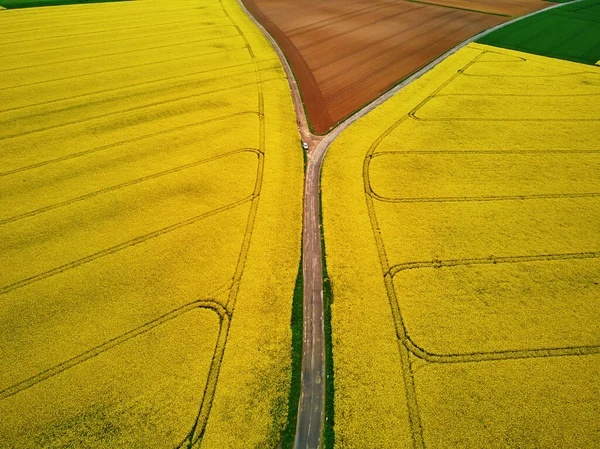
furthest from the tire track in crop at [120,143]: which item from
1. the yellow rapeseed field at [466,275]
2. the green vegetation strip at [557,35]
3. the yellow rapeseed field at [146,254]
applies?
the green vegetation strip at [557,35]

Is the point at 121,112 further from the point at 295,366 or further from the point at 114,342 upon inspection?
the point at 295,366

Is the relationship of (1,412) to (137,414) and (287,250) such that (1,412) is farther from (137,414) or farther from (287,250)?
(287,250)

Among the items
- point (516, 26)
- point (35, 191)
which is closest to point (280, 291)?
point (35, 191)

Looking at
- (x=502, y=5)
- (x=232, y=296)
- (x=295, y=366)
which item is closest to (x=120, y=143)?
(x=232, y=296)

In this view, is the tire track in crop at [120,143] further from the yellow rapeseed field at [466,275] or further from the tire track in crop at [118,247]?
the tire track in crop at [118,247]

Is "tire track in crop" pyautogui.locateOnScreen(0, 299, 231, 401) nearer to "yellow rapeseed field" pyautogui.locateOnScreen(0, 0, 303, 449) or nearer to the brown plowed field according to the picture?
"yellow rapeseed field" pyautogui.locateOnScreen(0, 0, 303, 449)

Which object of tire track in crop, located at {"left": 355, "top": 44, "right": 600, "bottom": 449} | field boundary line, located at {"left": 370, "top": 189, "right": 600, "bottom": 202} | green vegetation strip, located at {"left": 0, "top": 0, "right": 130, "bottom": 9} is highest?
green vegetation strip, located at {"left": 0, "top": 0, "right": 130, "bottom": 9}

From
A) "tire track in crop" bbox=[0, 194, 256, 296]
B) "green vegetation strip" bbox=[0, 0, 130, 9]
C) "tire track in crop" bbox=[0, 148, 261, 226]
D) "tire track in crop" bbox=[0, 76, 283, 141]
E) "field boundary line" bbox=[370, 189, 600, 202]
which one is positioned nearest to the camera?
"tire track in crop" bbox=[0, 194, 256, 296]

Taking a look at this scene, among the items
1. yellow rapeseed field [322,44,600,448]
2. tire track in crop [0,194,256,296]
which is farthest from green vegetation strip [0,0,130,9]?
tire track in crop [0,194,256,296]
